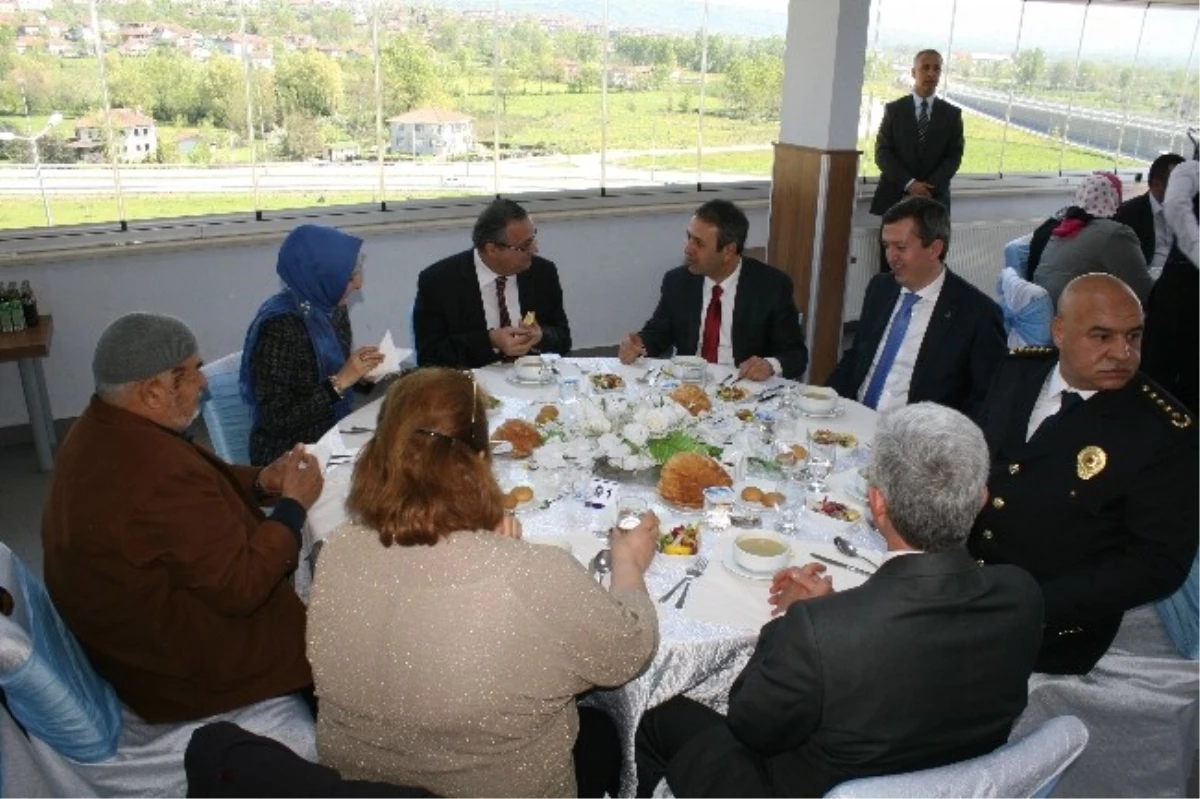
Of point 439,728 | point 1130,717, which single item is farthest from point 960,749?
point 1130,717

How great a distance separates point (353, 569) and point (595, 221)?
17.1ft

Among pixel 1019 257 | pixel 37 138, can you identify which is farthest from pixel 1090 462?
pixel 37 138

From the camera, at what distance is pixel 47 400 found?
4.96m

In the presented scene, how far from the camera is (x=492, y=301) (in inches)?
168

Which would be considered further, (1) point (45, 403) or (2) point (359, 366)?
(1) point (45, 403)

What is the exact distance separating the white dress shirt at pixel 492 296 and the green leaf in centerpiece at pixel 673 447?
153 cm

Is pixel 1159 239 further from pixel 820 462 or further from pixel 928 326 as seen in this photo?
pixel 820 462

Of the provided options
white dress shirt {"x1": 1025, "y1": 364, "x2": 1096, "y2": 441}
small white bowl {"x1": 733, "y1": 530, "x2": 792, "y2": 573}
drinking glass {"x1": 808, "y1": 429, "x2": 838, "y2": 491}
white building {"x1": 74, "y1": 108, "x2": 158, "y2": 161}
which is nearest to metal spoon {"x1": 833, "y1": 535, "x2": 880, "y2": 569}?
small white bowl {"x1": 733, "y1": 530, "x2": 792, "y2": 573}

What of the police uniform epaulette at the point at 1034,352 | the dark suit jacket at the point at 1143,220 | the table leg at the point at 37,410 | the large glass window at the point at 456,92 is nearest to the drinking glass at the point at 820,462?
the police uniform epaulette at the point at 1034,352

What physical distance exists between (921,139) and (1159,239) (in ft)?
5.72

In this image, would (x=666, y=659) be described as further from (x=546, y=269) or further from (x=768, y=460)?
(x=546, y=269)

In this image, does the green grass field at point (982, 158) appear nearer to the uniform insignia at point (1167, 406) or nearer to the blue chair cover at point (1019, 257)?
the blue chair cover at point (1019, 257)

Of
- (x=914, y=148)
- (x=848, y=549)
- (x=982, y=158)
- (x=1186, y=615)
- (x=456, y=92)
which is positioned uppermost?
(x=456, y=92)

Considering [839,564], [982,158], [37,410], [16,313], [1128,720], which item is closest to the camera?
[839,564]
